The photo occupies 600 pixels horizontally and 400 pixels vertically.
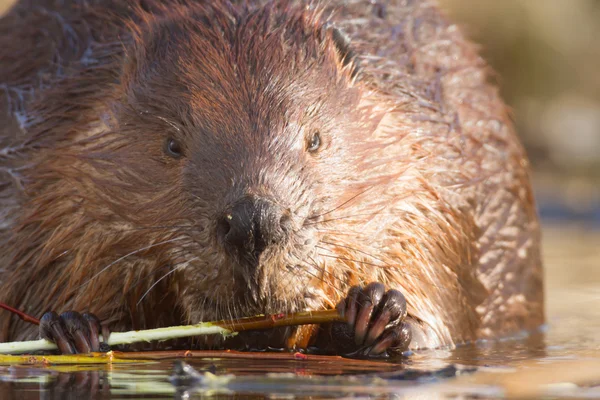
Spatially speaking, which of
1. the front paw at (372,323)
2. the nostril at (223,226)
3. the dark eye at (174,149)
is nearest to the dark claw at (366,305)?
the front paw at (372,323)

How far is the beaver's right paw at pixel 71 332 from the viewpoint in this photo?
3.98 metres

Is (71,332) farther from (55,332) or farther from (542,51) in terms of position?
(542,51)

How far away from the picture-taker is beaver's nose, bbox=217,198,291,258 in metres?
3.56

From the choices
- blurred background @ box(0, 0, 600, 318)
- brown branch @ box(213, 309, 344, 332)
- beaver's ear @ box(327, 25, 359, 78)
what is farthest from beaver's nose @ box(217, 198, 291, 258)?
blurred background @ box(0, 0, 600, 318)

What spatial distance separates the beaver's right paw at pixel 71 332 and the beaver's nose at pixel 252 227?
628 millimetres

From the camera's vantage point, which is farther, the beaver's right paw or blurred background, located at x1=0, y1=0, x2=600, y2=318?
blurred background, located at x1=0, y1=0, x2=600, y2=318

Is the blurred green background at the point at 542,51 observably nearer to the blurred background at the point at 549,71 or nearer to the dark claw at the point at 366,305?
the blurred background at the point at 549,71

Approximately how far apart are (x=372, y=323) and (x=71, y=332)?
953 mm

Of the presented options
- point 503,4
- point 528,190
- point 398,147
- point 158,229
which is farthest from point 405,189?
point 503,4

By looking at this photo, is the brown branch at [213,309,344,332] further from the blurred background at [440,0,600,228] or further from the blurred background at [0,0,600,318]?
the blurred background at [440,0,600,228]

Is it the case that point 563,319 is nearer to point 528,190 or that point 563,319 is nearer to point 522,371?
point 528,190

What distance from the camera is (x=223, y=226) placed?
364cm

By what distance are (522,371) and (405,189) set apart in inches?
38.4

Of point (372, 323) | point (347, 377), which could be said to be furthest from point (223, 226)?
point (372, 323)
